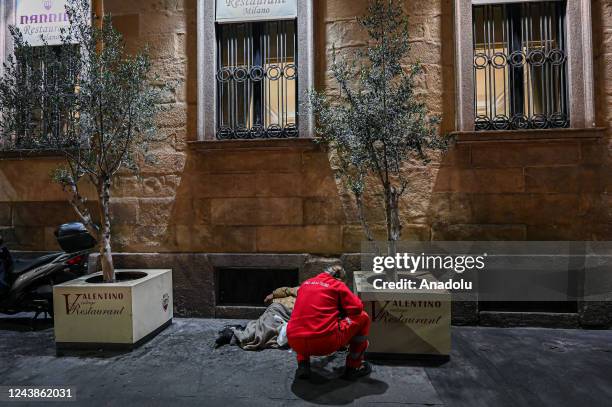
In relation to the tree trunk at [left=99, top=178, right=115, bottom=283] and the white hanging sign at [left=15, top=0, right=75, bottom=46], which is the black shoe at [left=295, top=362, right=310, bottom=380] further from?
the white hanging sign at [left=15, top=0, right=75, bottom=46]

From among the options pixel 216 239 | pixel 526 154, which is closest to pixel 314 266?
pixel 216 239

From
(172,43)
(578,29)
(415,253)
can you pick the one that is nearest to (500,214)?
(415,253)

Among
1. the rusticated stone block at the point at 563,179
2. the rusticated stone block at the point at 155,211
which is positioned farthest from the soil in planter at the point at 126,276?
the rusticated stone block at the point at 563,179

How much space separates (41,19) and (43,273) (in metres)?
4.25

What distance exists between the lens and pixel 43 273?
5.27m

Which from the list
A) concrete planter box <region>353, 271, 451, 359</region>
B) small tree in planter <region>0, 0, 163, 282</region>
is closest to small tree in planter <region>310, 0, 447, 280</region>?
concrete planter box <region>353, 271, 451, 359</region>

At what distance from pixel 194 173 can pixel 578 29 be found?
5872mm

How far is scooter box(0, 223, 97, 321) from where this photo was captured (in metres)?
5.27

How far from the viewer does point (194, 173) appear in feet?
19.9

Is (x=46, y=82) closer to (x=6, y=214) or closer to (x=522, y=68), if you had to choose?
(x=6, y=214)

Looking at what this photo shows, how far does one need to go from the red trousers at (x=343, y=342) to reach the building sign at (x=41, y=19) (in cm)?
622

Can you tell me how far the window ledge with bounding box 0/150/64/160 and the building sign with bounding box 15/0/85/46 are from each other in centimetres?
181

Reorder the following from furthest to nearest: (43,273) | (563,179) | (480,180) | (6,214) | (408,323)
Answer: (6,214), (480,180), (563,179), (43,273), (408,323)

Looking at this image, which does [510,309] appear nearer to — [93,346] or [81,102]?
[93,346]
